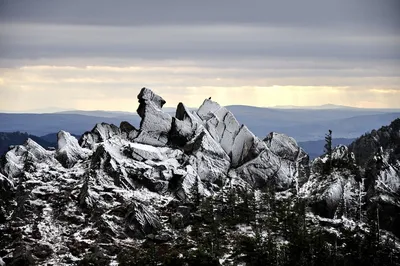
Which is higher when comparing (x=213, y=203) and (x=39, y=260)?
(x=213, y=203)

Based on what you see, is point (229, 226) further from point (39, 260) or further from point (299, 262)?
point (39, 260)

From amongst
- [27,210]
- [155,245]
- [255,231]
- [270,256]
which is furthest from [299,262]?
[27,210]

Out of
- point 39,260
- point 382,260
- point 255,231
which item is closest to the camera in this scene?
point 39,260

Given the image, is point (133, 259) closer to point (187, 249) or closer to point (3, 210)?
point (187, 249)

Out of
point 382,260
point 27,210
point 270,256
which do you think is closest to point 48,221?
point 27,210

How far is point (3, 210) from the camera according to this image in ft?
601

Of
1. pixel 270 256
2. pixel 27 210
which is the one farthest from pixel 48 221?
pixel 270 256

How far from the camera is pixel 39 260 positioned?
159 metres

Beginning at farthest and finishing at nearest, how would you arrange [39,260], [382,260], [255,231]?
[255,231] < [382,260] < [39,260]

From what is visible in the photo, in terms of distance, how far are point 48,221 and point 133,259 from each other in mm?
33594

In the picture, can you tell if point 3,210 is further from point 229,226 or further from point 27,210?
point 229,226

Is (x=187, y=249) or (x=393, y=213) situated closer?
(x=187, y=249)

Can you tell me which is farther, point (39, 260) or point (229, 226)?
point (229, 226)

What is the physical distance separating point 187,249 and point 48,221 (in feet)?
137
